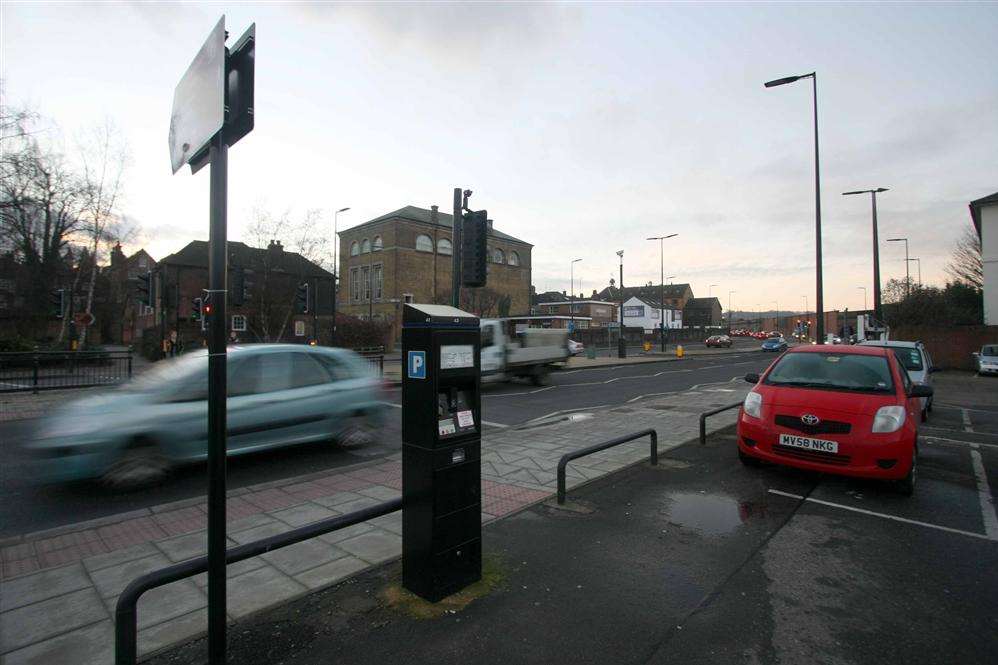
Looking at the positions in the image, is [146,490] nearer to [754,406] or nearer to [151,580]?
[151,580]

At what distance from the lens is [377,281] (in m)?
56.8

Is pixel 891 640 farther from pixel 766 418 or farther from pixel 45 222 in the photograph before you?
pixel 45 222

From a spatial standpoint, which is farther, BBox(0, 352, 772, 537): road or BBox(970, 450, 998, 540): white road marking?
BBox(0, 352, 772, 537): road

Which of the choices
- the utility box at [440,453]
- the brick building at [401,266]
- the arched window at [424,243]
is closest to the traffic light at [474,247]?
the utility box at [440,453]

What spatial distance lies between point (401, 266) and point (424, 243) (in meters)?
4.31

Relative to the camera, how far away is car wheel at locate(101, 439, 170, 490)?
5.76m

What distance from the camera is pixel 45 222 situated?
101ft

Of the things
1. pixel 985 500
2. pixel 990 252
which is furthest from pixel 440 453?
pixel 990 252

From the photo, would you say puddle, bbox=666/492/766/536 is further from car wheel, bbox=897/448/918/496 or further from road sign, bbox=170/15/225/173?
road sign, bbox=170/15/225/173

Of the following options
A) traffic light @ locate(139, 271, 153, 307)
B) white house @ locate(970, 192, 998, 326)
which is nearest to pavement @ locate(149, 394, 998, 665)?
traffic light @ locate(139, 271, 153, 307)

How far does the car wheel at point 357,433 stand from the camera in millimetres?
8000

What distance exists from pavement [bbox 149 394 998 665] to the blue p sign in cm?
144

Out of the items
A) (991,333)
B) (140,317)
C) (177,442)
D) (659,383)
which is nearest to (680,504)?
(177,442)

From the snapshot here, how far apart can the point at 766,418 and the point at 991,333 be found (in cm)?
3273
